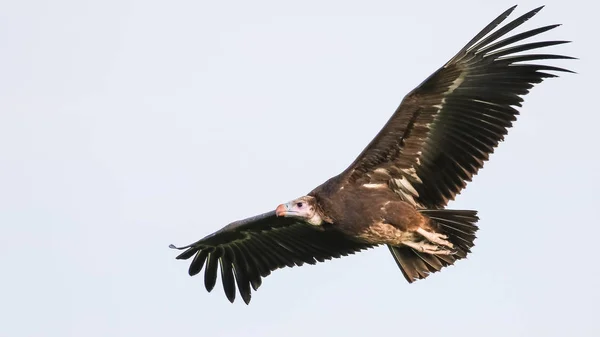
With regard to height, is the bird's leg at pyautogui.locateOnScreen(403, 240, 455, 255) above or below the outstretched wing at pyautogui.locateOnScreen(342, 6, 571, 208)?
below

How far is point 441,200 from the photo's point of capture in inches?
565

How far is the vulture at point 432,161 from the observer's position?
13.7 meters

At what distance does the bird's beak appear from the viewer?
1427cm

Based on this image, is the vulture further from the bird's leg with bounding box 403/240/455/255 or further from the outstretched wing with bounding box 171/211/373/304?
the outstretched wing with bounding box 171/211/373/304

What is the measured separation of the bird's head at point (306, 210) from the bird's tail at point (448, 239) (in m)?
1.02

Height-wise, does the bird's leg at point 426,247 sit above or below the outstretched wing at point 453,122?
below

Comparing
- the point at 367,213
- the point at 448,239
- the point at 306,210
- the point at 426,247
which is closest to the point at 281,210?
the point at 306,210

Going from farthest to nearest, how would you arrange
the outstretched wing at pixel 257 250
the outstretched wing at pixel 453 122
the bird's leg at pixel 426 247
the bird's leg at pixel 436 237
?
1. the outstretched wing at pixel 257 250
2. the bird's leg at pixel 426 247
3. the bird's leg at pixel 436 237
4. the outstretched wing at pixel 453 122

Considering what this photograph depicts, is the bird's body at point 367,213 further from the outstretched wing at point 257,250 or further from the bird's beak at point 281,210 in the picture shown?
the outstretched wing at point 257,250

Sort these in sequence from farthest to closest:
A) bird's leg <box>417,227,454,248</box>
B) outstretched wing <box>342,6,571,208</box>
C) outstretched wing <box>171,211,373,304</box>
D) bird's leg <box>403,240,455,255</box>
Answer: outstretched wing <box>171,211,373,304</box>, bird's leg <box>403,240,455,255</box>, bird's leg <box>417,227,454,248</box>, outstretched wing <box>342,6,571,208</box>

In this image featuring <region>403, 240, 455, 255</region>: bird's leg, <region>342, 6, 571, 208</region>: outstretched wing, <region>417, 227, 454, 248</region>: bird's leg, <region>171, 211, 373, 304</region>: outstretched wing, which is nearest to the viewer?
<region>342, 6, 571, 208</region>: outstretched wing

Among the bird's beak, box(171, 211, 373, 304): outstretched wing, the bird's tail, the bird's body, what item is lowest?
the bird's tail

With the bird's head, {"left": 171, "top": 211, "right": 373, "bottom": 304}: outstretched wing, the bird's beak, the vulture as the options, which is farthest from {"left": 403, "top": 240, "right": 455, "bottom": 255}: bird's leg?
the bird's beak

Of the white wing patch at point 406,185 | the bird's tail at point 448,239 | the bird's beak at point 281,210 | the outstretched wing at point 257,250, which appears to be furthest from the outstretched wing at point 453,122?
the outstretched wing at point 257,250
